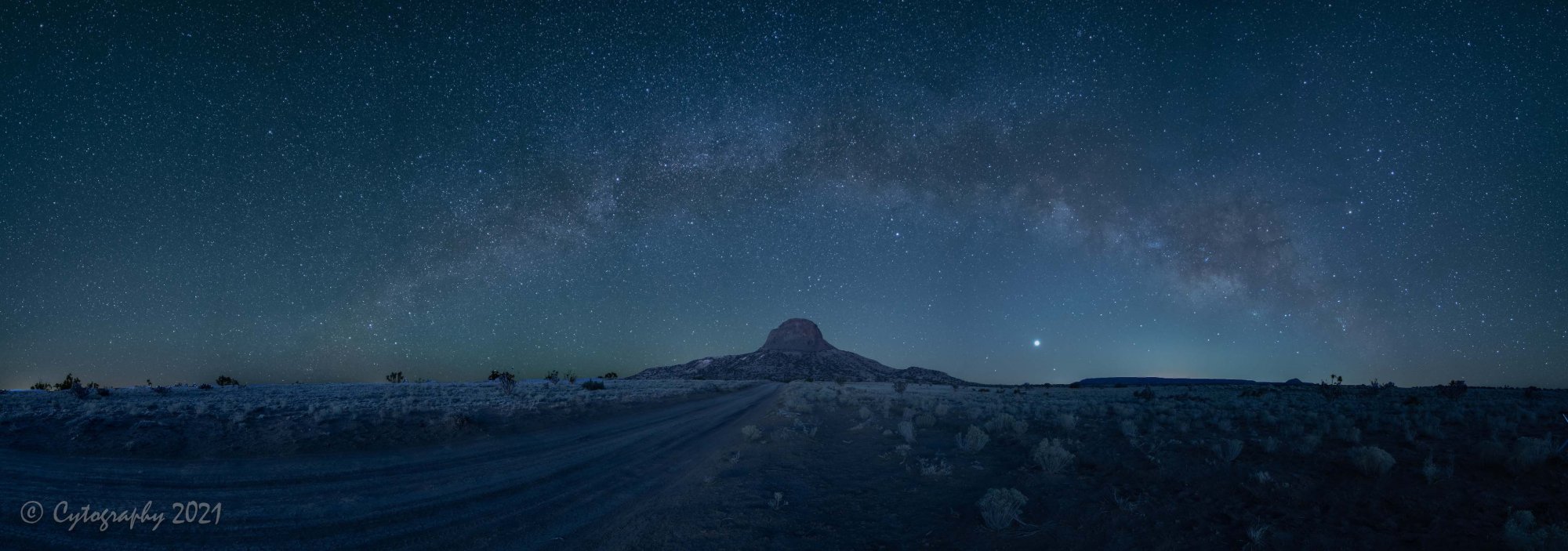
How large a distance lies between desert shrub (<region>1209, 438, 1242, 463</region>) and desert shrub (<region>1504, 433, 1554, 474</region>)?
2.96 m

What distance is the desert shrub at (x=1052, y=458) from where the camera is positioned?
33.0ft

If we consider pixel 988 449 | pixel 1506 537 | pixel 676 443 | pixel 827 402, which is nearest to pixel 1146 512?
pixel 1506 537

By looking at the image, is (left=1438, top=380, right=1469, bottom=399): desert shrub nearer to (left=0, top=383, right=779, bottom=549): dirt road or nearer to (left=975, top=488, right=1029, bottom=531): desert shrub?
(left=975, top=488, right=1029, bottom=531): desert shrub

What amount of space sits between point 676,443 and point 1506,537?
14.3m

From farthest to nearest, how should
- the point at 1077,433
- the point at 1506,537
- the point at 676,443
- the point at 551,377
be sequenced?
the point at 551,377
the point at 676,443
the point at 1077,433
the point at 1506,537

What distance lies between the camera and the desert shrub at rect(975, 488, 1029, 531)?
7.81m

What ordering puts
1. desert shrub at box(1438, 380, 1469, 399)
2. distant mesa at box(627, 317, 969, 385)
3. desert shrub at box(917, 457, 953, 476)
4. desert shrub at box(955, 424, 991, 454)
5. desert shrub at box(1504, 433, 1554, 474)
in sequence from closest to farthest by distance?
desert shrub at box(1504, 433, 1554, 474), desert shrub at box(917, 457, 953, 476), desert shrub at box(955, 424, 991, 454), desert shrub at box(1438, 380, 1469, 399), distant mesa at box(627, 317, 969, 385)

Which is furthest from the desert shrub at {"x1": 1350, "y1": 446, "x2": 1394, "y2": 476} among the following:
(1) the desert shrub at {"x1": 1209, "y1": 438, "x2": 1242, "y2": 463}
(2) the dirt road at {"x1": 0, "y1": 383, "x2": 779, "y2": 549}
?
(2) the dirt road at {"x1": 0, "y1": 383, "x2": 779, "y2": 549}

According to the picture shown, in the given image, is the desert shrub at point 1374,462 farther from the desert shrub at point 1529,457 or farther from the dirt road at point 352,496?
the dirt road at point 352,496

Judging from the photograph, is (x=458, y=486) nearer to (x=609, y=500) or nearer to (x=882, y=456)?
(x=609, y=500)

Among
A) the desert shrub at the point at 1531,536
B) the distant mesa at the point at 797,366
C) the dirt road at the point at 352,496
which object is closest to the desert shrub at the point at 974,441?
the dirt road at the point at 352,496

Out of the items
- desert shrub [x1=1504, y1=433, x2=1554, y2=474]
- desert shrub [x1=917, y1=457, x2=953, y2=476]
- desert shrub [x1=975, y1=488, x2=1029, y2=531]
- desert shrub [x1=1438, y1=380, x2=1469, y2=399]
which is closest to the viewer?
desert shrub [x1=1504, y1=433, x2=1554, y2=474]

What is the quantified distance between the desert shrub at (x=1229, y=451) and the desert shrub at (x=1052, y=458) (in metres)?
2.38

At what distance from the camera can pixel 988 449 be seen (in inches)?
494
